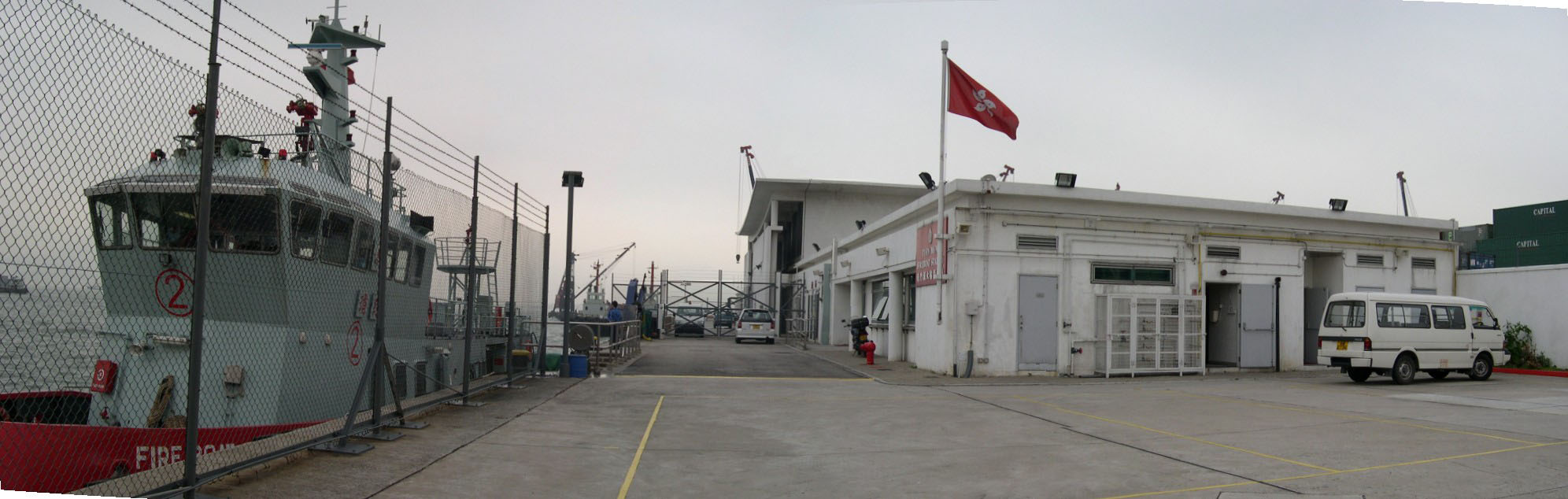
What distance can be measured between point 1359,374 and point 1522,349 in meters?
7.48

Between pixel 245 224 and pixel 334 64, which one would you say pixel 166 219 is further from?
pixel 334 64

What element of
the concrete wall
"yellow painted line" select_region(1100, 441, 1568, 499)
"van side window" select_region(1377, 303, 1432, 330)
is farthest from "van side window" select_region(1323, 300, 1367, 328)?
"yellow painted line" select_region(1100, 441, 1568, 499)

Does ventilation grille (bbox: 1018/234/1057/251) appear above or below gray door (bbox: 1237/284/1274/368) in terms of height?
above

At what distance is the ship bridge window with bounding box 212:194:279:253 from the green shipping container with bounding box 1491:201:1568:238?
3875 cm

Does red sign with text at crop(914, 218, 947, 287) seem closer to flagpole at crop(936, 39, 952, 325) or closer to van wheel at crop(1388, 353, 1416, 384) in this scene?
flagpole at crop(936, 39, 952, 325)

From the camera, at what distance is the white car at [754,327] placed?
36406 mm

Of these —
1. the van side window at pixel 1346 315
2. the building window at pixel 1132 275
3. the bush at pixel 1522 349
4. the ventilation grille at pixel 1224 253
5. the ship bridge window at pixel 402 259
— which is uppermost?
the ventilation grille at pixel 1224 253

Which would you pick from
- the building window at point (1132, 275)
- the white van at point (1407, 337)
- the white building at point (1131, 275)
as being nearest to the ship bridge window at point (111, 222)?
the white building at point (1131, 275)

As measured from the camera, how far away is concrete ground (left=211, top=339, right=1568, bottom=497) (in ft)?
23.1

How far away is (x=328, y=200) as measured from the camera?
1020cm

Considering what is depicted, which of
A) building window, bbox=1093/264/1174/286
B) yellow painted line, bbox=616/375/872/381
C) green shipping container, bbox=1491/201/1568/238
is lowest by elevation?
yellow painted line, bbox=616/375/872/381

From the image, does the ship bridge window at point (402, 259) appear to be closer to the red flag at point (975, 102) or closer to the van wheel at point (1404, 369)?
the red flag at point (975, 102)

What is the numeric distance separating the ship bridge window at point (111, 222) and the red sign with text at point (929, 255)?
13.9 meters

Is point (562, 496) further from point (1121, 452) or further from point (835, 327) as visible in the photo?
point (835, 327)
